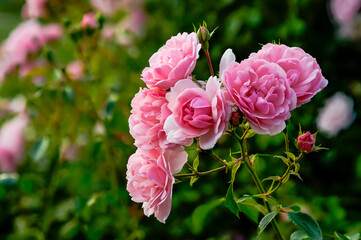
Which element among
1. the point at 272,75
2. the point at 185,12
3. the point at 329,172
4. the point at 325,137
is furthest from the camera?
the point at 185,12

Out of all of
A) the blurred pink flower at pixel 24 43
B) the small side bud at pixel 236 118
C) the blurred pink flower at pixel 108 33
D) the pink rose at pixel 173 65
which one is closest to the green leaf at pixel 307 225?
the small side bud at pixel 236 118

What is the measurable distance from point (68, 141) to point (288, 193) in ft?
2.75

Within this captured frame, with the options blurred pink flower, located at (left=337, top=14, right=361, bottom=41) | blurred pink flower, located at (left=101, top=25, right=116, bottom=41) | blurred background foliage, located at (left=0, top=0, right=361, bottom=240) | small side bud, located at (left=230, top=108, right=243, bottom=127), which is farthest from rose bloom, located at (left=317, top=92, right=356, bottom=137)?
small side bud, located at (left=230, top=108, right=243, bottom=127)

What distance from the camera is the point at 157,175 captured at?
633 millimetres

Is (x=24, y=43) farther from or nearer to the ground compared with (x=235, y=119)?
farther from the ground

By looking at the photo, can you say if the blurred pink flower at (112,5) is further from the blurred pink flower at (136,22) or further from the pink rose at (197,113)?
the pink rose at (197,113)

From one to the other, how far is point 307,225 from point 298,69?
0.24 meters

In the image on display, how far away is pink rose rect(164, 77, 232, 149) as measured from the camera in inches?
22.8

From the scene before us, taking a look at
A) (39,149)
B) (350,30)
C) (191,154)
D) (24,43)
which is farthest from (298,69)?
(24,43)

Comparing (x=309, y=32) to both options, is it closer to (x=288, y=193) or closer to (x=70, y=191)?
(x=288, y=193)

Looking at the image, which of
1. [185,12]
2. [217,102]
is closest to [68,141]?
[185,12]

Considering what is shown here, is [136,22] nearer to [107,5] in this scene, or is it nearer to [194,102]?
[107,5]

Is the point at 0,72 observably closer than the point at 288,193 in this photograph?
No

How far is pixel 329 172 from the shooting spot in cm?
163
